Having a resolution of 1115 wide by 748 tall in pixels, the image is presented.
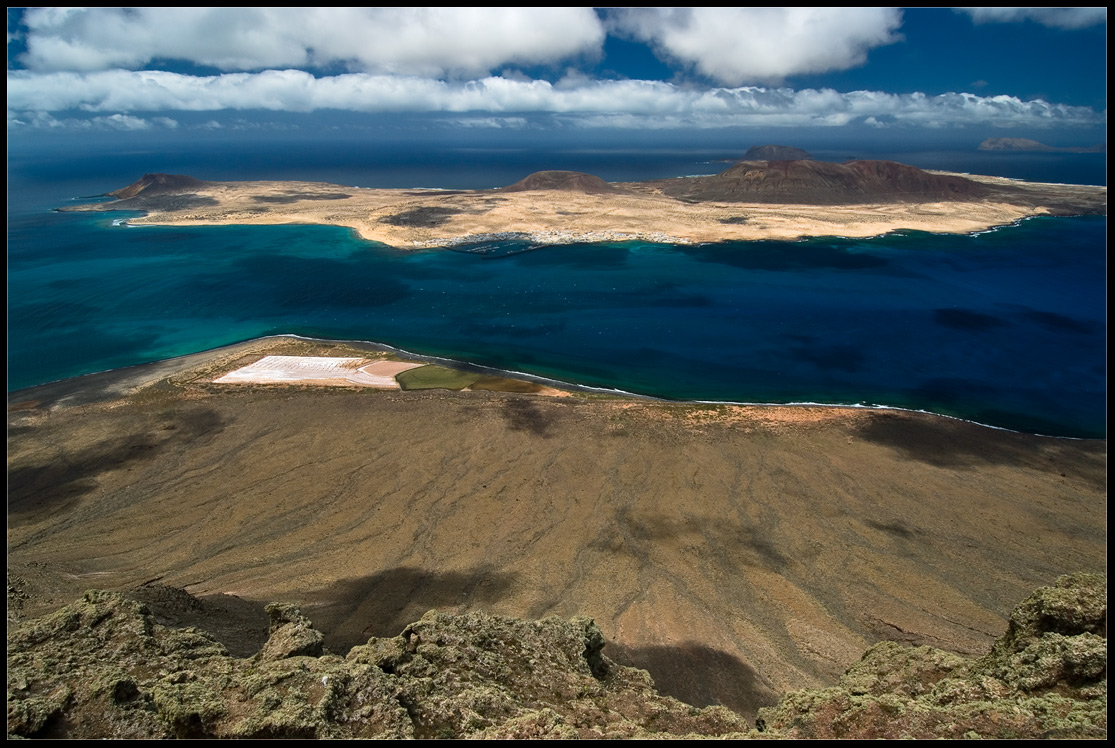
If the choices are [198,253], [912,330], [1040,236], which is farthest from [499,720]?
[1040,236]

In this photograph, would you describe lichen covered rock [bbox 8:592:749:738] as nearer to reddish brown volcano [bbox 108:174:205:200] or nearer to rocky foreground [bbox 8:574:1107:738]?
rocky foreground [bbox 8:574:1107:738]

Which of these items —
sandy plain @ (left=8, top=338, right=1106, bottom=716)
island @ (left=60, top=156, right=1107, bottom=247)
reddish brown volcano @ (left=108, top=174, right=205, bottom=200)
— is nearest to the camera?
sandy plain @ (left=8, top=338, right=1106, bottom=716)

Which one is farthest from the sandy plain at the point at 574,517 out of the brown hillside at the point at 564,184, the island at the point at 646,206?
the brown hillside at the point at 564,184

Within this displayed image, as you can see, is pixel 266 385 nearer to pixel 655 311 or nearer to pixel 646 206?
pixel 655 311

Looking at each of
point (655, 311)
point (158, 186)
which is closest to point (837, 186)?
point (655, 311)

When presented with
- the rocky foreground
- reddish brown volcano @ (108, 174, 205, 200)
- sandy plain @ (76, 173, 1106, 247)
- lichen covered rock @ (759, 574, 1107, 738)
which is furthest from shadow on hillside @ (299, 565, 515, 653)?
reddish brown volcano @ (108, 174, 205, 200)

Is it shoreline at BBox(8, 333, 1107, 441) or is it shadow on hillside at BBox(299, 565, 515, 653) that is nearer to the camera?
shadow on hillside at BBox(299, 565, 515, 653)

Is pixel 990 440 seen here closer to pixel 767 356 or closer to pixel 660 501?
pixel 767 356
